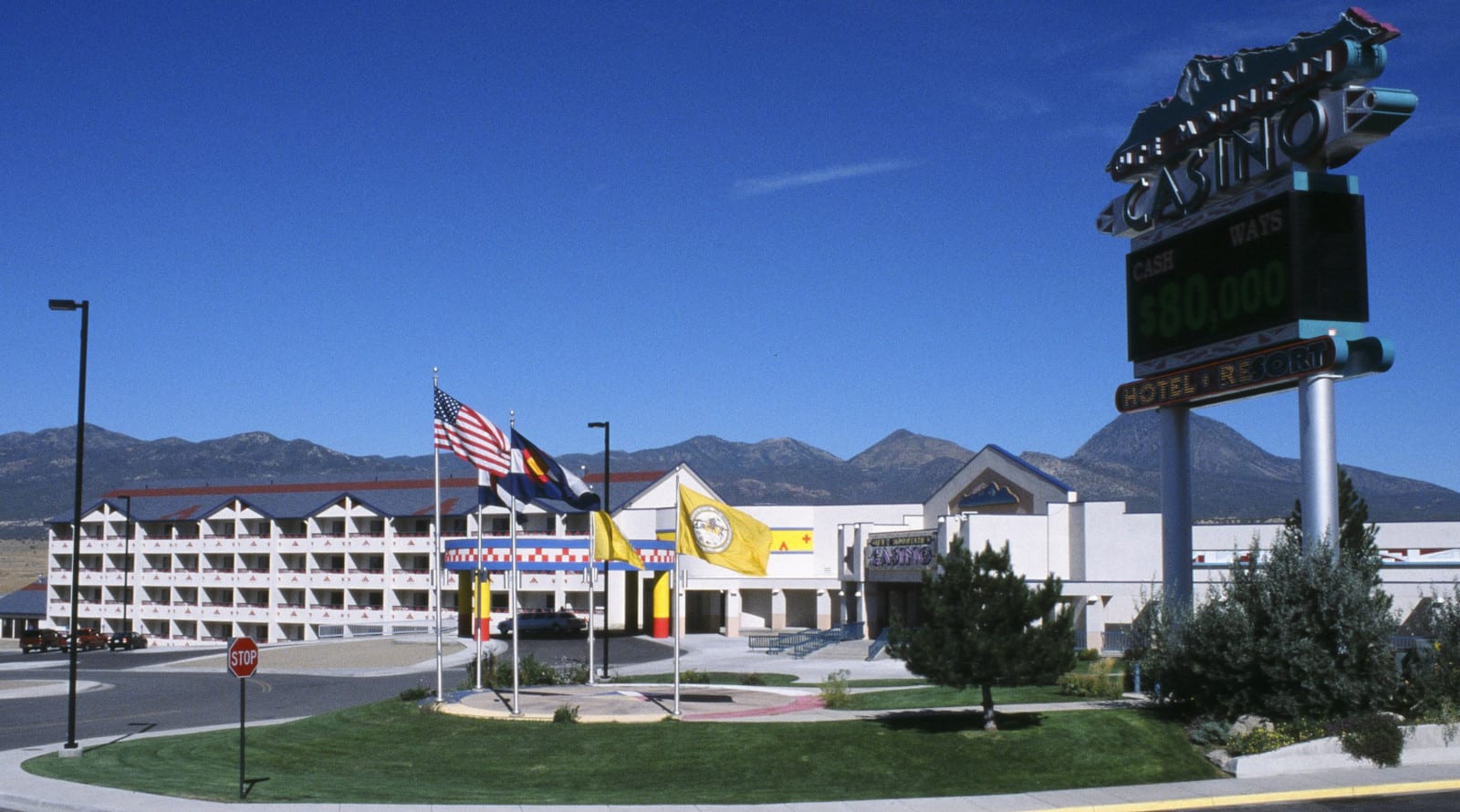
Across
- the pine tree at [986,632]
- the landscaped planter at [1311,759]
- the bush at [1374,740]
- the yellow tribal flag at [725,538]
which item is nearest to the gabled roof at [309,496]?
the yellow tribal flag at [725,538]

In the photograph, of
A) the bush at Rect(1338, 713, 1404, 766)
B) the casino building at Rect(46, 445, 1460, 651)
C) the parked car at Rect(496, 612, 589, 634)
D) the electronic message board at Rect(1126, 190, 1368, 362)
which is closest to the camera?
the bush at Rect(1338, 713, 1404, 766)

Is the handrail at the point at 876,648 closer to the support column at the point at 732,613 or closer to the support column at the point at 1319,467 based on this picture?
the support column at the point at 732,613

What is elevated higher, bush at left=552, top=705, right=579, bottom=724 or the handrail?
bush at left=552, top=705, right=579, bottom=724

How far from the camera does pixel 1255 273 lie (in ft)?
89.4

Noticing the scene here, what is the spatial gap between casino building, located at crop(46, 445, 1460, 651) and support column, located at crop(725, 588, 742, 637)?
13cm

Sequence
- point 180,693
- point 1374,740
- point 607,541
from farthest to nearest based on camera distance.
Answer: point 180,693 < point 607,541 < point 1374,740

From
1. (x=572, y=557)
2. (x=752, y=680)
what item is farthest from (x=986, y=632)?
(x=572, y=557)

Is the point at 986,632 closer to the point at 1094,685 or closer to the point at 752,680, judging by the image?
the point at 1094,685

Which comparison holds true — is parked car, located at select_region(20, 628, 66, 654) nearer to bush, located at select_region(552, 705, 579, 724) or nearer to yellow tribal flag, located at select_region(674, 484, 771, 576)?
bush, located at select_region(552, 705, 579, 724)

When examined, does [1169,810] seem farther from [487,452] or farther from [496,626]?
[496,626]

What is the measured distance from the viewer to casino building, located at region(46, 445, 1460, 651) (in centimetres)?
5606

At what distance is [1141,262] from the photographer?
30719 mm

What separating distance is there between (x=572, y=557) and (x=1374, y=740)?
161 feet

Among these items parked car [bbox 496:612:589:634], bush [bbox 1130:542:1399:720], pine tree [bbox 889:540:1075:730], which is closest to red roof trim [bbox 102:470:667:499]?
parked car [bbox 496:612:589:634]
